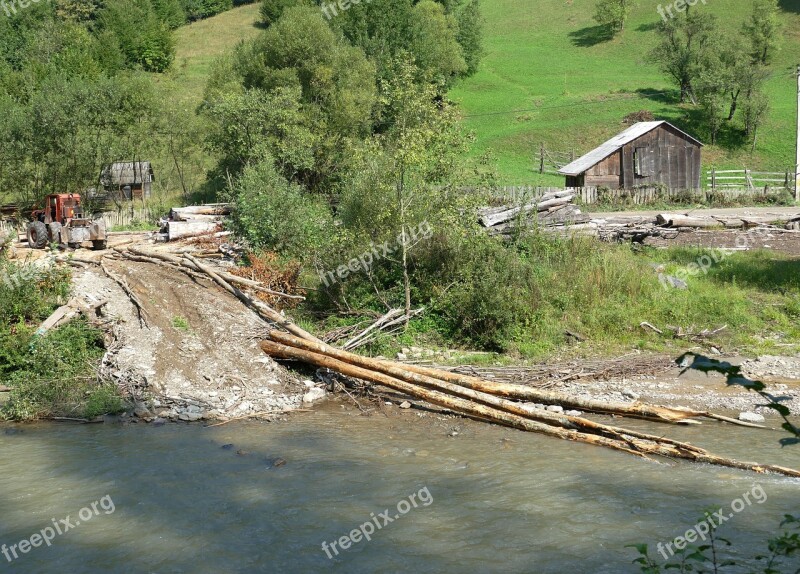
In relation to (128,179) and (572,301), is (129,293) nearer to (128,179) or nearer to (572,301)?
(572,301)

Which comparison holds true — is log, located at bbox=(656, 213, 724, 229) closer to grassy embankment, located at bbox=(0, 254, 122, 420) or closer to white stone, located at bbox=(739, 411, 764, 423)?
white stone, located at bbox=(739, 411, 764, 423)

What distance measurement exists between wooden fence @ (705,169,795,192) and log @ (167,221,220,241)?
83.4 feet

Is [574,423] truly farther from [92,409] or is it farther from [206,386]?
[92,409]

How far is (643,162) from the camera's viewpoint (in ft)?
122

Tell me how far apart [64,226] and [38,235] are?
3.99 ft

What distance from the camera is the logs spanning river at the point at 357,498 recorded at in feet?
27.7

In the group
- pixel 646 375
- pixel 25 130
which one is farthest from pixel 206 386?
pixel 25 130

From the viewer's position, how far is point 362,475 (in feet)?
35.2

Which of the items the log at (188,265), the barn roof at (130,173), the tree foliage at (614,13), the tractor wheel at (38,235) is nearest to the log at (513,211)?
the log at (188,265)

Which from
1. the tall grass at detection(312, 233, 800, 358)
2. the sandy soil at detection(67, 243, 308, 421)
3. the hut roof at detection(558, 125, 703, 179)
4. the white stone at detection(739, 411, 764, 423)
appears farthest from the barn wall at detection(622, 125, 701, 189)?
the sandy soil at detection(67, 243, 308, 421)

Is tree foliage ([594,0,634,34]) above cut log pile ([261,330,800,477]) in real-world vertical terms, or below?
above

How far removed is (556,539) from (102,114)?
35558mm

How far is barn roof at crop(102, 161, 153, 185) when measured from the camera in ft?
133

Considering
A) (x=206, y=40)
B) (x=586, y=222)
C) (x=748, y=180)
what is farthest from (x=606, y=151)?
(x=206, y=40)
